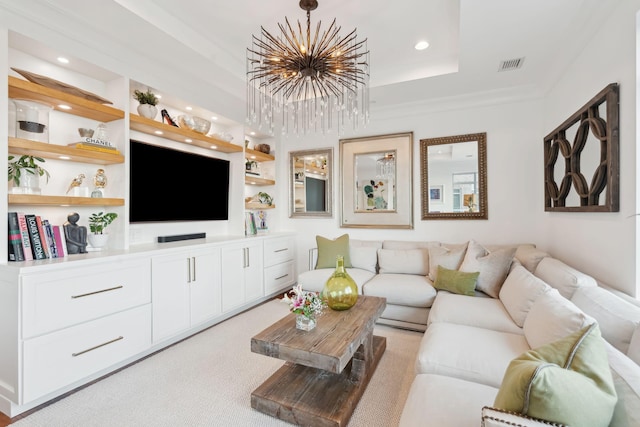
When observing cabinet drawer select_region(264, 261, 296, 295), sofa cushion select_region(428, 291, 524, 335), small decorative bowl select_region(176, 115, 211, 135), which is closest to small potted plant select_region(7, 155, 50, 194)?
small decorative bowl select_region(176, 115, 211, 135)

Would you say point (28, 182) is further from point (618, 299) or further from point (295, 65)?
point (618, 299)

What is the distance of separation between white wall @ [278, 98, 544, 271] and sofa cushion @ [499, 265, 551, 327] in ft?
4.19

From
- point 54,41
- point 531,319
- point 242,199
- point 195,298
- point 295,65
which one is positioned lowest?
point 195,298

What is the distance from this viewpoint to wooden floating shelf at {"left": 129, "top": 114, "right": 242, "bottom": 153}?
284 centimetres

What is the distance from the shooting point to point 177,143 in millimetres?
3498

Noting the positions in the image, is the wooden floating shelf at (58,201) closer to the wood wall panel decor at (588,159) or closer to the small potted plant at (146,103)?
the small potted plant at (146,103)

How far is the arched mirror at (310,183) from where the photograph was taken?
14.9ft

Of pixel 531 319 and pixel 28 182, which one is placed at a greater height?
pixel 28 182

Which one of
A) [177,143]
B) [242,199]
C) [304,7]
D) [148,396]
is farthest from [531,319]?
[177,143]

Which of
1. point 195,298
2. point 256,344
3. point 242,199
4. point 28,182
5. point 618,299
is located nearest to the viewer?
point 618,299

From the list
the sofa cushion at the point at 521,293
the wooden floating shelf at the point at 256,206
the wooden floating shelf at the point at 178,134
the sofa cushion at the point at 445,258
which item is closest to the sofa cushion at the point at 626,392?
the sofa cushion at the point at 521,293

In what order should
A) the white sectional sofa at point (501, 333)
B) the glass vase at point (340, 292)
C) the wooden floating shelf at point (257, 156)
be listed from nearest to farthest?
the white sectional sofa at point (501, 333) < the glass vase at point (340, 292) < the wooden floating shelf at point (257, 156)

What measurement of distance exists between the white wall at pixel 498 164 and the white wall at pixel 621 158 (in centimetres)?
69

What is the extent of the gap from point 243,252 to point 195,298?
2.71ft
